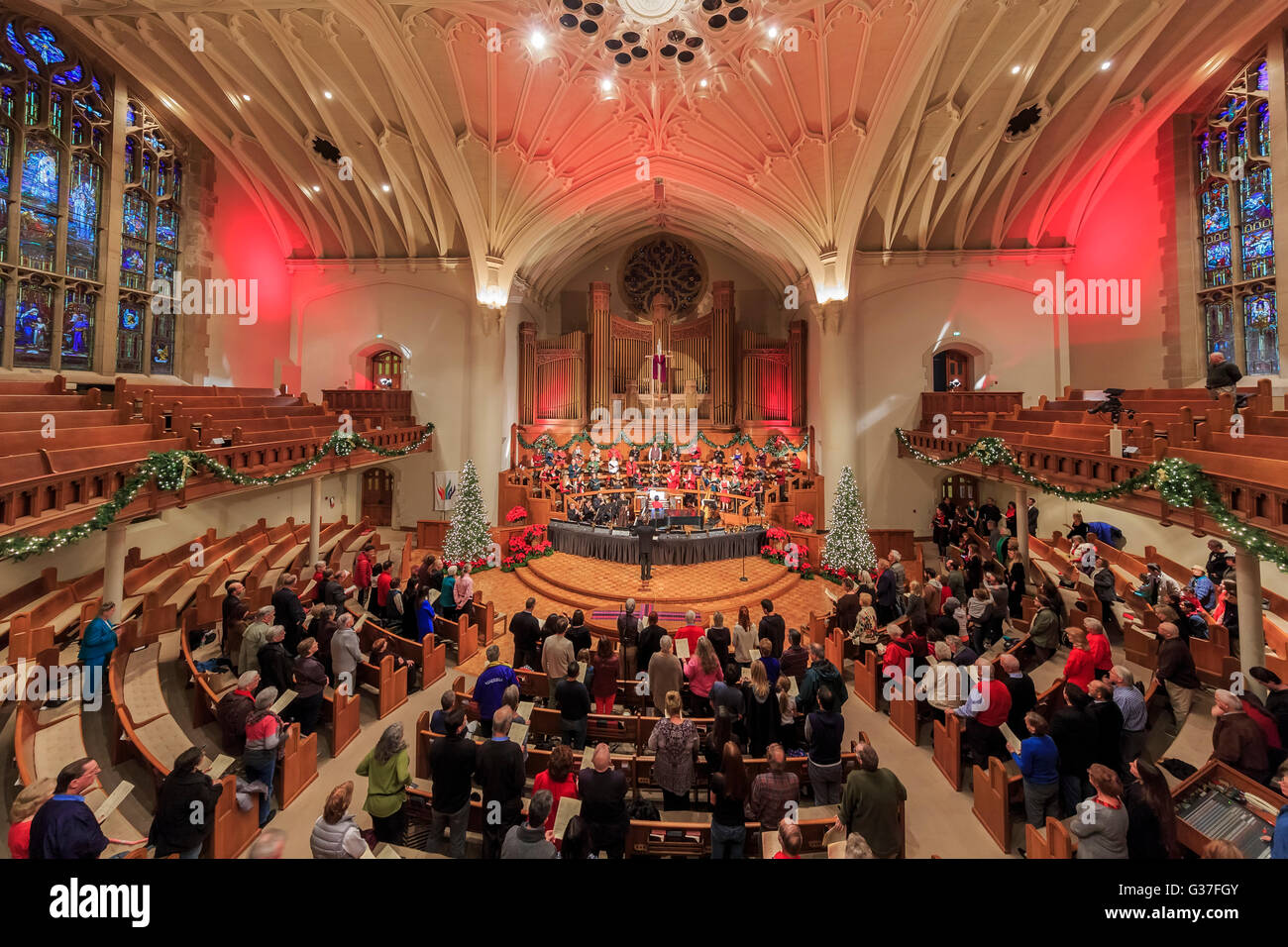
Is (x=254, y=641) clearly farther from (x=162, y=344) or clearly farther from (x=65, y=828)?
(x=162, y=344)

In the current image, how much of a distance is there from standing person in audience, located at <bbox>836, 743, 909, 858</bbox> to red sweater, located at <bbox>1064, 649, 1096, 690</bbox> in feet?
9.67

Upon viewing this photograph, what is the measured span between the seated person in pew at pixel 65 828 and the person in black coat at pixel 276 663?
2292mm

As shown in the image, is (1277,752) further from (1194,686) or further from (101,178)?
(101,178)

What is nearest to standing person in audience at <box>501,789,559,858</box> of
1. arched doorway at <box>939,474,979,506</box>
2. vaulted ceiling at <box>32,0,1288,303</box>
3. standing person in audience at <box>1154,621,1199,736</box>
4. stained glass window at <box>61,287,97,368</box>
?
standing person in audience at <box>1154,621,1199,736</box>

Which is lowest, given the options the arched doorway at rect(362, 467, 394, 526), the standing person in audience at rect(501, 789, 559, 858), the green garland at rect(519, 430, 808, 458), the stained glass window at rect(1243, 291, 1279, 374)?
the standing person in audience at rect(501, 789, 559, 858)

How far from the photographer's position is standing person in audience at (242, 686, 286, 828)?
422 centimetres

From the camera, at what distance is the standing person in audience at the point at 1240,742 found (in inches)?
147

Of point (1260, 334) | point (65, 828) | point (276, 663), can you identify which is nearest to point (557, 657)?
point (276, 663)

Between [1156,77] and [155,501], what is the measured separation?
18.8 metres

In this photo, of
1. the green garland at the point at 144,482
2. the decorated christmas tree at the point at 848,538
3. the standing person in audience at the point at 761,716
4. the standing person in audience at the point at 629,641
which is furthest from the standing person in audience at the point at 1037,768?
the green garland at the point at 144,482

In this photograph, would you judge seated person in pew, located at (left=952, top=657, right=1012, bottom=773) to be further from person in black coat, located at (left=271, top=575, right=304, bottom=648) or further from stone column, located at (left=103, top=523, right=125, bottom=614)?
stone column, located at (left=103, top=523, right=125, bottom=614)

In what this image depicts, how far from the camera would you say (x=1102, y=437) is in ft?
22.7

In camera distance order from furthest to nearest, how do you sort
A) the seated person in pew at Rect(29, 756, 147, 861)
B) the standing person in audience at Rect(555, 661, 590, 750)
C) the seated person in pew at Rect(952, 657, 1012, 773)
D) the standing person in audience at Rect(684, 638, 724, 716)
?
the standing person in audience at Rect(684, 638, 724, 716)
the standing person in audience at Rect(555, 661, 590, 750)
the seated person in pew at Rect(952, 657, 1012, 773)
the seated person in pew at Rect(29, 756, 147, 861)

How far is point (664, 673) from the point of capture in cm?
551
